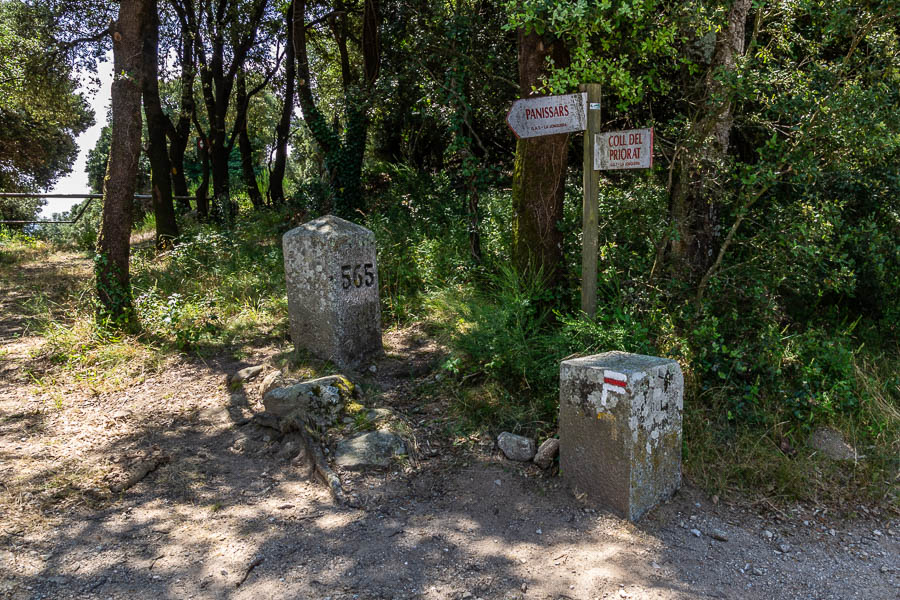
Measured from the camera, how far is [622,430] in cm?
339

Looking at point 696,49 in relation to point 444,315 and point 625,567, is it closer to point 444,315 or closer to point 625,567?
point 444,315

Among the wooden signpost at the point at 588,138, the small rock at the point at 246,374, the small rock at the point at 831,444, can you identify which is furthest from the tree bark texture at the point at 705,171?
the small rock at the point at 246,374

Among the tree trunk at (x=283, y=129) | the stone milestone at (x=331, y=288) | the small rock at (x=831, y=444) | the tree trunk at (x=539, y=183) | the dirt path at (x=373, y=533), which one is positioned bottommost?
the dirt path at (x=373, y=533)

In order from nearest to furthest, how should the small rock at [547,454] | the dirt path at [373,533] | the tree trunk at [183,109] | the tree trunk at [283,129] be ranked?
the dirt path at [373,533] → the small rock at [547,454] → the tree trunk at [183,109] → the tree trunk at [283,129]

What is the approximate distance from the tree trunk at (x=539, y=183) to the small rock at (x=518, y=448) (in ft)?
6.31

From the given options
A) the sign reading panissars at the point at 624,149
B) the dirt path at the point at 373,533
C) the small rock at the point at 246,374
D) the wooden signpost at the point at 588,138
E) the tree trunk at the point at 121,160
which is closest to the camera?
the dirt path at the point at 373,533

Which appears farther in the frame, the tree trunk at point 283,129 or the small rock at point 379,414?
the tree trunk at point 283,129

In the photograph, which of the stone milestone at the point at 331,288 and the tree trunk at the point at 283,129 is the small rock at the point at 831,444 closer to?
the stone milestone at the point at 331,288

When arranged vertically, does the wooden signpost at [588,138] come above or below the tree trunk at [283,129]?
below

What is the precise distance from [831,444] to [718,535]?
4.66ft

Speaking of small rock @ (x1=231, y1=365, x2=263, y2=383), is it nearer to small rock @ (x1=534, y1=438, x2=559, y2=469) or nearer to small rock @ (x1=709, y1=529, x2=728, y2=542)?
small rock @ (x1=534, y1=438, x2=559, y2=469)

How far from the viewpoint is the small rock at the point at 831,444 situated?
161 inches

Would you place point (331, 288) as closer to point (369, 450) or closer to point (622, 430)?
point (369, 450)

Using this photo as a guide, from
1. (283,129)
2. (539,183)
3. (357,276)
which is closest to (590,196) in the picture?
(539,183)
